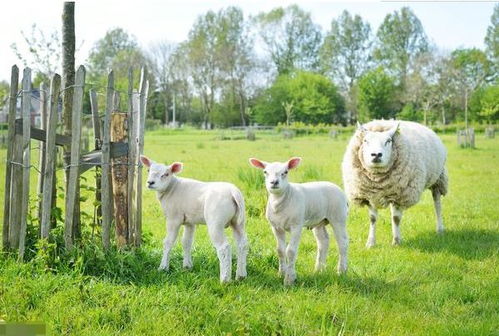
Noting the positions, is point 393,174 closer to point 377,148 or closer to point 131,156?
point 377,148

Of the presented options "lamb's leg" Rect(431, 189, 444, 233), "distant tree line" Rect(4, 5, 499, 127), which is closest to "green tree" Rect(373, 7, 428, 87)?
"distant tree line" Rect(4, 5, 499, 127)

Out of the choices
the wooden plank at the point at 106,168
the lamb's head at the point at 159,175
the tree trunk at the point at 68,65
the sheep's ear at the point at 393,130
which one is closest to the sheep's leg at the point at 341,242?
the lamb's head at the point at 159,175

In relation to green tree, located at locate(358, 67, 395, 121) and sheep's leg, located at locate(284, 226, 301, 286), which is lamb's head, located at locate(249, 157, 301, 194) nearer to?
sheep's leg, located at locate(284, 226, 301, 286)

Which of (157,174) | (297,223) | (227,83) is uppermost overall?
(227,83)

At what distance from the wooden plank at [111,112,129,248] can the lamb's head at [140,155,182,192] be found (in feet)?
1.34

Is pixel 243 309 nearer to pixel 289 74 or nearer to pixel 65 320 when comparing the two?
pixel 65 320

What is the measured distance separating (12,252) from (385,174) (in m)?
5.23

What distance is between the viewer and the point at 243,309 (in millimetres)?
4777

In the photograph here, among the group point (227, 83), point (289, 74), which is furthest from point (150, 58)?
point (289, 74)

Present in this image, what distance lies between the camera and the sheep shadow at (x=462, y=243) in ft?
24.0

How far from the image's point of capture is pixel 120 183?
6.24m

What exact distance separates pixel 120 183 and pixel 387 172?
4133 mm

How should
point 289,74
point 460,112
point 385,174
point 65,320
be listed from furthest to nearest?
point 289,74, point 460,112, point 385,174, point 65,320

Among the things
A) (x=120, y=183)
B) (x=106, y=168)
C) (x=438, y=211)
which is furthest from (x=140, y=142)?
(x=438, y=211)
